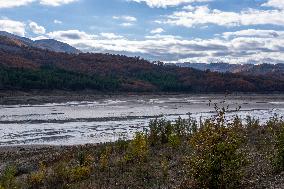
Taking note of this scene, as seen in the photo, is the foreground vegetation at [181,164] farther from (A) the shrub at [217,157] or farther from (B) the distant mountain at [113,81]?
(B) the distant mountain at [113,81]

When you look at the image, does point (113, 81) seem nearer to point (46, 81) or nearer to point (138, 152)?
point (46, 81)

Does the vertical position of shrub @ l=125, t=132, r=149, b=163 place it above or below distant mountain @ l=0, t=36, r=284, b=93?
below

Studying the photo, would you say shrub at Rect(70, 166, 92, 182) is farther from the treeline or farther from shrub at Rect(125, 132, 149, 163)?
the treeline

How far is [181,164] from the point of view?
61.3 ft

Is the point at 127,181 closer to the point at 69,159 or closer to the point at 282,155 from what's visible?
the point at 282,155

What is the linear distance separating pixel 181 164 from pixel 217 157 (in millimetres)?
6454

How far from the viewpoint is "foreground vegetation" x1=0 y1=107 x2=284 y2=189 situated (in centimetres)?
1252

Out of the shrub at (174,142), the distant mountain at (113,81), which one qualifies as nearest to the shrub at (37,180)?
the shrub at (174,142)

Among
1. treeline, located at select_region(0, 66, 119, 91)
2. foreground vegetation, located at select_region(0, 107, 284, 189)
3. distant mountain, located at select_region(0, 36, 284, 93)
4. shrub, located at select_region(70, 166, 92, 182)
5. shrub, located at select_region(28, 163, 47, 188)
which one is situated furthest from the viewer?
distant mountain, located at select_region(0, 36, 284, 93)

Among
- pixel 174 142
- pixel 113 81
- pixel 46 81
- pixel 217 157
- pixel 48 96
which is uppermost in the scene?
pixel 113 81

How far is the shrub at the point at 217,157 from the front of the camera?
12.4 m

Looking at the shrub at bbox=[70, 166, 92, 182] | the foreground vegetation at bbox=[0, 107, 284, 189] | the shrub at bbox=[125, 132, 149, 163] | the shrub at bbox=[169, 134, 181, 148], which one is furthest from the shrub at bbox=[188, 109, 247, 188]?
the shrub at bbox=[169, 134, 181, 148]

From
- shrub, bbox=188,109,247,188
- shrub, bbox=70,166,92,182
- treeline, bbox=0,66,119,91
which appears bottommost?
shrub, bbox=70,166,92,182

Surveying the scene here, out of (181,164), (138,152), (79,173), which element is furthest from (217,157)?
(138,152)
